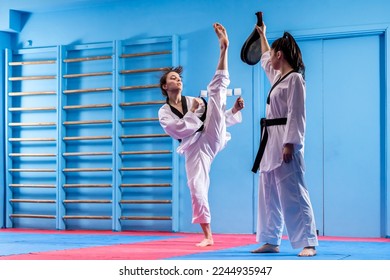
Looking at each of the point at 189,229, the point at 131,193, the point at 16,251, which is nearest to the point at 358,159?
the point at 189,229

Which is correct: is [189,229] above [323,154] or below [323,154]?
below

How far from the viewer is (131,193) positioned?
25.1ft

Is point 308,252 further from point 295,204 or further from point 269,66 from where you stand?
point 269,66

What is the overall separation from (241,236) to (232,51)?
2028mm

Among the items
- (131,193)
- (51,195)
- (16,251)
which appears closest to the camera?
(16,251)

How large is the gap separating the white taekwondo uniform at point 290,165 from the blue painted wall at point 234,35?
9.03 feet

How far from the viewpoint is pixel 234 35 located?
7145 millimetres

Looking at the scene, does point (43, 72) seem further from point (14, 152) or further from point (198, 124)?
point (198, 124)

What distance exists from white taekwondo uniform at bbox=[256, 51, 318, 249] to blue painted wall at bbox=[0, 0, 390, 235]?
2.75 metres

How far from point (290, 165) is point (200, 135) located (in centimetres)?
133

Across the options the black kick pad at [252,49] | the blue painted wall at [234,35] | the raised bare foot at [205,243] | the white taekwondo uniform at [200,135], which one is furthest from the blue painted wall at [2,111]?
the black kick pad at [252,49]

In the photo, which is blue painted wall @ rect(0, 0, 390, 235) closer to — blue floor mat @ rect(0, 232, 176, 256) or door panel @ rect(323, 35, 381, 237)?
door panel @ rect(323, 35, 381, 237)

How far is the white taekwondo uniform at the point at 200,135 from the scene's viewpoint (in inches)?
194

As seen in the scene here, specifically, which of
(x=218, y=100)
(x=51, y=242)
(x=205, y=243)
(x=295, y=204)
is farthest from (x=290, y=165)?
(x=51, y=242)
